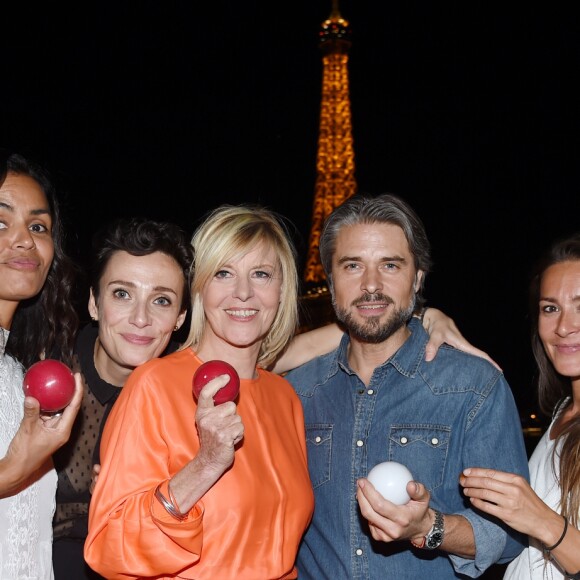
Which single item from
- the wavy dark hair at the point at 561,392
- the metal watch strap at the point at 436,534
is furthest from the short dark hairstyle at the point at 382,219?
the metal watch strap at the point at 436,534

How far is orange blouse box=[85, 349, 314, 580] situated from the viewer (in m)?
2.97

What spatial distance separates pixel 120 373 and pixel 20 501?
0.92 meters

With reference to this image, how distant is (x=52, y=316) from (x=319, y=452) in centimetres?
168

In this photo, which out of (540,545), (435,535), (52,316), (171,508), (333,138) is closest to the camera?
(171,508)

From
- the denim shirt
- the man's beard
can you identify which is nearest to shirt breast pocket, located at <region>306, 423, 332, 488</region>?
the denim shirt

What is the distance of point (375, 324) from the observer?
3939 millimetres

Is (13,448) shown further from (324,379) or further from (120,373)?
(324,379)

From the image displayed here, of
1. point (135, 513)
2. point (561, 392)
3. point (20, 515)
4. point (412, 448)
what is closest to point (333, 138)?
point (561, 392)

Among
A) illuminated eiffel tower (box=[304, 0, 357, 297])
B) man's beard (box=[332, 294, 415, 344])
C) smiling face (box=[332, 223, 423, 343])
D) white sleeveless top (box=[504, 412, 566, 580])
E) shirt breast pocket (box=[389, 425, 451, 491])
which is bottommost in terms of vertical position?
white sleeveless top (box=[504, 412, 566, 580])

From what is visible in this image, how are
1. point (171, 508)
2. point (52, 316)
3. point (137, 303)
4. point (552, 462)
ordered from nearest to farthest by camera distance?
point (171, 508) → point (552, 462) → point (137, 303) → point (52, 316)

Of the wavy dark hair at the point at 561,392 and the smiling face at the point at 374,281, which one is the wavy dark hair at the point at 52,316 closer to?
the smiling face at the point at 374,281

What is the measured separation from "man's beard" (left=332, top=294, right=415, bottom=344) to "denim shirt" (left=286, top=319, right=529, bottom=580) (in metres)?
0.14

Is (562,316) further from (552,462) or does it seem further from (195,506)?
(195,506)

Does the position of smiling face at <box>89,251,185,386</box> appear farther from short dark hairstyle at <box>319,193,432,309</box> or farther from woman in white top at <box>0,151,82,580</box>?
short dark hairstyle at <box>319,193,432,309</box>
